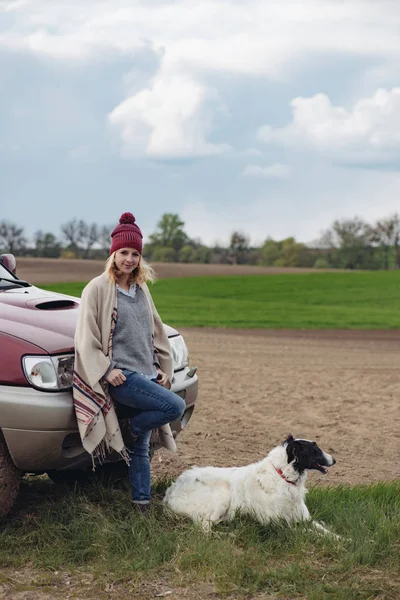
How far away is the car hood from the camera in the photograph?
483 cm

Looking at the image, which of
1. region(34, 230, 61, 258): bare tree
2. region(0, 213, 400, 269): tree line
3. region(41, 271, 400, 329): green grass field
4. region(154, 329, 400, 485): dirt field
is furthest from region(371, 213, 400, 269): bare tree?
region(154, 329, 400, 485): dirt field

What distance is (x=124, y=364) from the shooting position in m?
5.02

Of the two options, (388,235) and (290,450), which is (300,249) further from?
(290,450)

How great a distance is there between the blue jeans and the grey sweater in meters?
0.09

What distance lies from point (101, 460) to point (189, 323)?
1807cm

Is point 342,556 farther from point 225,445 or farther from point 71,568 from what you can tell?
point 225,445

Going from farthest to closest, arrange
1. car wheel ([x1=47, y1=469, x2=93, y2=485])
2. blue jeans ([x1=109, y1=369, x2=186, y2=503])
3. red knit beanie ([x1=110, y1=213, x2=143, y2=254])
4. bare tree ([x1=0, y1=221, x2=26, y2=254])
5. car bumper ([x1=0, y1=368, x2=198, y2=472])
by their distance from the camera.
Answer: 1. bare tree ([x1=0, y1=221, x2=26, y2=254])
2. car wheel ([x1=47, y1=469, x2=93, y2=485])
3. red knit beanie ([x1=110, y1=213, x2=143, y2=254])
4. blue jeans ([x1=109, y1=369, x2=186, y2=503])
5. car bumper ([x1=0, y1=368, x2=198, y2=472])

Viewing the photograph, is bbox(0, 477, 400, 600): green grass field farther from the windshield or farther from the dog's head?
the windshield

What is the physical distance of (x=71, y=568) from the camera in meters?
4.59

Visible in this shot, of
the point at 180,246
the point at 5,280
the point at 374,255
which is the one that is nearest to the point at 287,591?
the point at 5,280

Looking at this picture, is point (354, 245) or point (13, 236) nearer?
point (13, 236)

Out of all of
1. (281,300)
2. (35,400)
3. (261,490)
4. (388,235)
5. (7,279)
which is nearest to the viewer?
(35,400)

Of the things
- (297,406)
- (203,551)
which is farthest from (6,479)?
(297,406)

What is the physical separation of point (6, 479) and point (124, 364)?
101 centimetres
